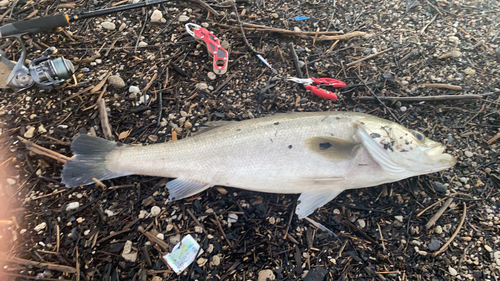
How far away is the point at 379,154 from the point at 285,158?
1.00 metres

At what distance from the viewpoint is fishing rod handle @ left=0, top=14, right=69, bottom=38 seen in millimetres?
3184

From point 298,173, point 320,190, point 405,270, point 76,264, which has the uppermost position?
point 298,173

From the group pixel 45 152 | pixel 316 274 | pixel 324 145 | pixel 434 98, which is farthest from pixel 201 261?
pixel 434 98

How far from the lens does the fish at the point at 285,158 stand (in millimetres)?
2574

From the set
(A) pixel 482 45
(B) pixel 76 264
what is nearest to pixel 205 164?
(B) pixel 76 264

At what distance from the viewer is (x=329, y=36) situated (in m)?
3.88

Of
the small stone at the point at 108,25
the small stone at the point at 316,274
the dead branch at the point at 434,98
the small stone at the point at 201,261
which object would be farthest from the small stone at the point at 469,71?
the small stone at the point at 108,25

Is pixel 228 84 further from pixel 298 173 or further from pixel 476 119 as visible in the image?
pixel 476 119

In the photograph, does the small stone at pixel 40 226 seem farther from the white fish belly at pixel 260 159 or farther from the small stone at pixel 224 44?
the small stone at pixel 224 44

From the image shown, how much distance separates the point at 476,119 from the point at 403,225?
6.13 ft

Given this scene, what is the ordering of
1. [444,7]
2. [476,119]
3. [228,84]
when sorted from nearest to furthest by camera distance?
[476,119]
[228,84]
[444,7]

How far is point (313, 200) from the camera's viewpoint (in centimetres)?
270

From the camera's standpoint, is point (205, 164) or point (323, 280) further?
point (205, 164)

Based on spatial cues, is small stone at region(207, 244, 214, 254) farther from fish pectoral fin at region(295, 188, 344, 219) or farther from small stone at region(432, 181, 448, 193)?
small stone at region(432, 181, 448, 193)
